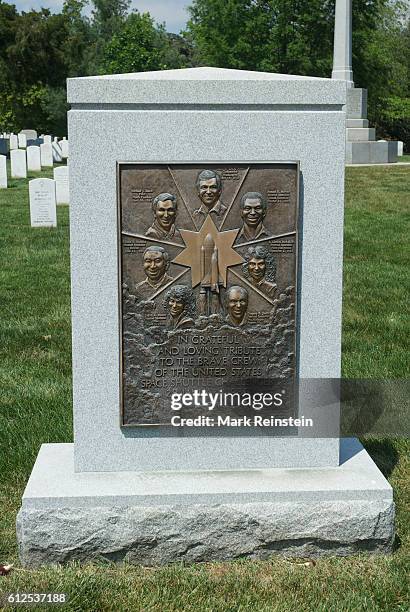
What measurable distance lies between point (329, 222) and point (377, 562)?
5.21 feet

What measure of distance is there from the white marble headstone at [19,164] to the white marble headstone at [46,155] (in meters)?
5.49

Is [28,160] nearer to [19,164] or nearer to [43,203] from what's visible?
[19,164]

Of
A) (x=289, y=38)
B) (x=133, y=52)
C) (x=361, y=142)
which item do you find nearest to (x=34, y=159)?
(x=133, y=52)

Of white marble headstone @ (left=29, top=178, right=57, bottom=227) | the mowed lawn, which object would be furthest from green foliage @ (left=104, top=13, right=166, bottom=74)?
the mowed lawn

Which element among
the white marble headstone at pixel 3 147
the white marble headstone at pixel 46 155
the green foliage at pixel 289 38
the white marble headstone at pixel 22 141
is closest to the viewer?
the white marble headstone at pixel 46 155

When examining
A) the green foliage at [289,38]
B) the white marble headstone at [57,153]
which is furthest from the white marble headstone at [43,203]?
the green foliage at [289,38]

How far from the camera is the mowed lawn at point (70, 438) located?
11.8 feet

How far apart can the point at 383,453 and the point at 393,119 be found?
44.0m

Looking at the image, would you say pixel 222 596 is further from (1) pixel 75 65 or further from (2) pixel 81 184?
(1) pixel 75 65

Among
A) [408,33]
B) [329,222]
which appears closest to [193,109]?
[329,222]

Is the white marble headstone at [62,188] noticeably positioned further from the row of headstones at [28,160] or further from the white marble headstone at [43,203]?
the row of headstones at [28,160]

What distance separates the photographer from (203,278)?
396 centimetres

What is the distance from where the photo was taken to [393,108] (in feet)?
148

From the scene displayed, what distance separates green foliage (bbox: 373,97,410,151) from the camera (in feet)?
145
